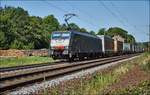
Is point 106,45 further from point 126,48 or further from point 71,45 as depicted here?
point 126,48

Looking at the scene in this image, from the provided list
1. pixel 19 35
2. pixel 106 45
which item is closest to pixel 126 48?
pixel 106 45

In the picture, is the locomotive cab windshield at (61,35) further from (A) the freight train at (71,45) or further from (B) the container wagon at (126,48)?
(B) the container wagon at (126,48)

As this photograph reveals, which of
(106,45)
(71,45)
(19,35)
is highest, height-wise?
(19,35)

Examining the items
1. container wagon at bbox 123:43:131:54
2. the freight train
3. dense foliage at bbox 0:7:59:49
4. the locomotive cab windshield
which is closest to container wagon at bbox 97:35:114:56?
the freight train

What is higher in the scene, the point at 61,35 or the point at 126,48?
the point at 61,35

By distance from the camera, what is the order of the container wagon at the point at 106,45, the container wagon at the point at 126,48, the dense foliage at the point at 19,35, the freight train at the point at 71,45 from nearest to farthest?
the freight train at the point at 71,45, the container wagon at the point at 106,45, the dense foliage at the point at 19,35, the container wagon at the point at 126,48

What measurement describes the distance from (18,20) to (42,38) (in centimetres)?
569

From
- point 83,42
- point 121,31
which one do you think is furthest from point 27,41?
point 121,31

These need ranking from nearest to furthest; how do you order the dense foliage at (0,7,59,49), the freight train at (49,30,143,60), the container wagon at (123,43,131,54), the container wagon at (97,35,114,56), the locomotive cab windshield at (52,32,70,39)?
the freight train at (49,30,143,60), the locomotive cab windshield at (52,32,70,39), the container wagon at (97,35,114,56), the dense foliage at (0,7,59,49), the container wagon at (123,43,131,54)

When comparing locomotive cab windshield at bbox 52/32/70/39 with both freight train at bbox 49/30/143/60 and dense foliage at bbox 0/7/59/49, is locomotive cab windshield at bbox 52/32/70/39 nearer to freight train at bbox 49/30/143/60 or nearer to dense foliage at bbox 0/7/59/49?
freight train at bbox 49/30/143/60

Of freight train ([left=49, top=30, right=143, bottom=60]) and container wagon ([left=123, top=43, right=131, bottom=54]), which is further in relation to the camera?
container wagon ([left=123, top=43, right=131, bottom=54])

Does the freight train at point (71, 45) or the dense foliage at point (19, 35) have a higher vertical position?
the dense foliage at point (19, 35)

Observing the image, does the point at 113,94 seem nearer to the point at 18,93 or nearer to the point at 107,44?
the point at 18,93

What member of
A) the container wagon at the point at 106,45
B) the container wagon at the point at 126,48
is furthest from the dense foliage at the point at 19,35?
the container wagon at the point at 126,48
